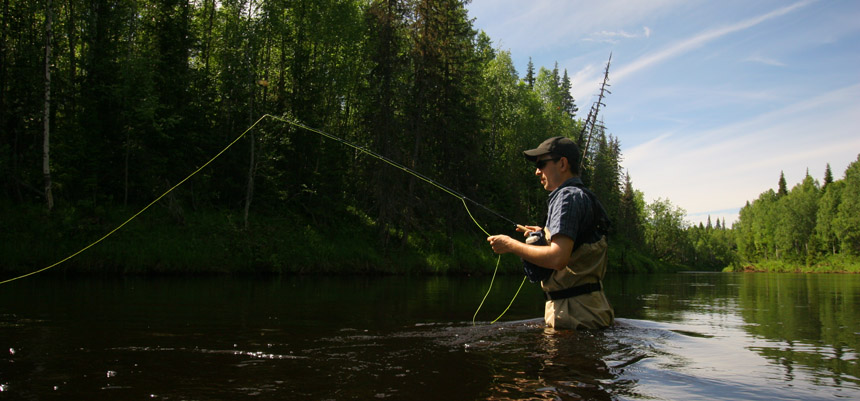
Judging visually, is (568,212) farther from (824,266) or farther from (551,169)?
(824,266)

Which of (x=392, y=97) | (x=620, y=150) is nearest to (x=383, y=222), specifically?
(x=392, y=97)

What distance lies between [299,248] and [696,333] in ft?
58.2

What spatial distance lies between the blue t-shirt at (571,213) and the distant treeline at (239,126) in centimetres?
1700

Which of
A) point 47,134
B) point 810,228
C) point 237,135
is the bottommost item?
point 810,228

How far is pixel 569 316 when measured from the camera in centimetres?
485

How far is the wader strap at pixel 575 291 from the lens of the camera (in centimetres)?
466

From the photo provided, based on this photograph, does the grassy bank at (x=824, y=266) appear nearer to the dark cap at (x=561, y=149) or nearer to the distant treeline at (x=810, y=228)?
the distant treeline at (x=810, y=228)

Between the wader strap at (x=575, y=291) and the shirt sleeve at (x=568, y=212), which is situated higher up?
the shirt sleeve at (x=568, y=212)

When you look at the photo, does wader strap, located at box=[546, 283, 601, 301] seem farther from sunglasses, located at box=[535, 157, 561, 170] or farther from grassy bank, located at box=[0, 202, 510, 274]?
grassy bank, located at box=[0, 202, 510, 274]

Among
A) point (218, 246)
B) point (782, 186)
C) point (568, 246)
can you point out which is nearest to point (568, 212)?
point (568, 246)

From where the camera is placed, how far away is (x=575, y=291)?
4.74 metres

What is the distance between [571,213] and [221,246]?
18.7m

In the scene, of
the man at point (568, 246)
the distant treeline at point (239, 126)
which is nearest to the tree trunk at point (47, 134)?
the distant treeline at point (239, 126)

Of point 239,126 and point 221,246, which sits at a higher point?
point 239,126
